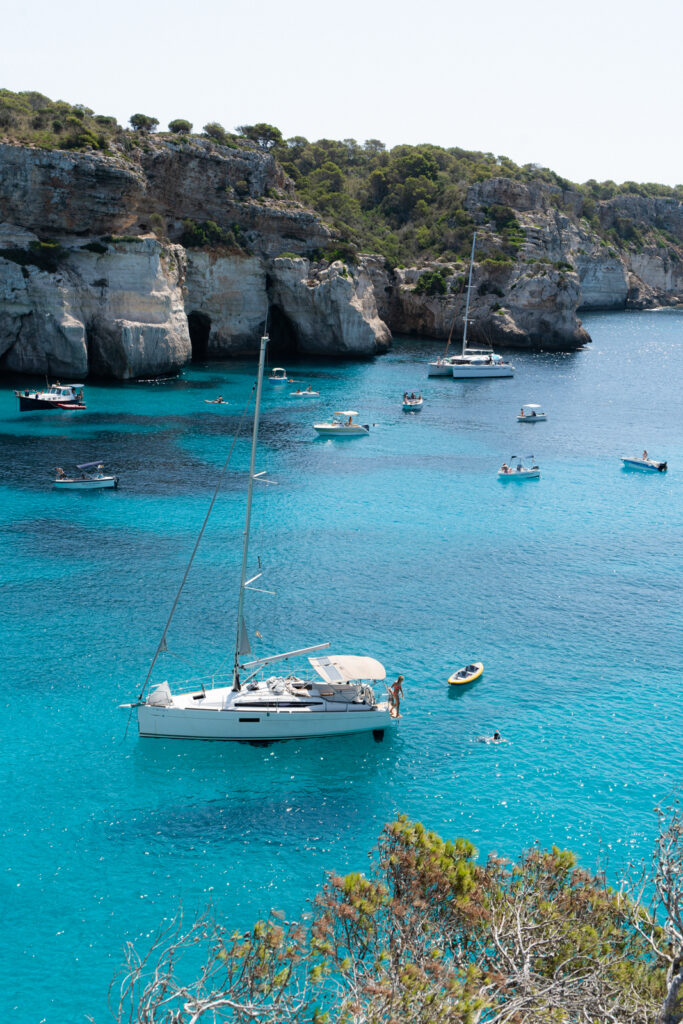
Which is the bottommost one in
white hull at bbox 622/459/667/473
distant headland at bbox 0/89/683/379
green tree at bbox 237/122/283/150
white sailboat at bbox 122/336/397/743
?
white sailboat at bbox 122/336/397/743

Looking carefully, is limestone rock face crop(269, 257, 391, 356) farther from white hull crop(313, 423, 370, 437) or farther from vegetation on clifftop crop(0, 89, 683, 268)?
white hull crop(313, 423, 370, 437)

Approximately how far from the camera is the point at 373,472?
223 feet

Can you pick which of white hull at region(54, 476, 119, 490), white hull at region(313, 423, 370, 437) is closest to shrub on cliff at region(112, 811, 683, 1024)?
white hull at region(54, 476, 119, 490)

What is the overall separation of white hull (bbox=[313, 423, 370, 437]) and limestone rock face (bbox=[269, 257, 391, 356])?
3814 cm

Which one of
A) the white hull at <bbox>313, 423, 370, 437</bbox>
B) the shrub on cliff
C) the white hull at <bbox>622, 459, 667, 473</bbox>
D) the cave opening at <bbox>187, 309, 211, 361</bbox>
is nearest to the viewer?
the shrub on cliff

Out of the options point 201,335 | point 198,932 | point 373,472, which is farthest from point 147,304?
point 198,932

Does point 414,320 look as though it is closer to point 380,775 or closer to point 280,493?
point 280,493

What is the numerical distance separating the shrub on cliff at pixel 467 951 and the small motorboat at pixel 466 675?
16396 millimetres

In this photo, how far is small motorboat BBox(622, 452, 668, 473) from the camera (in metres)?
69.8

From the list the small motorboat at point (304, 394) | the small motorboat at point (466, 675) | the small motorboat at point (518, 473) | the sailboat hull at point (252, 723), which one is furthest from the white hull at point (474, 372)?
the sailboat hull at point (252, 723)

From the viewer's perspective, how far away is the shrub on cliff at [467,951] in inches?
591

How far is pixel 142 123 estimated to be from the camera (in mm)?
108500

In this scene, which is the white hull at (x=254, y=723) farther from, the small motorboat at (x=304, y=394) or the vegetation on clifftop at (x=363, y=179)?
the vegetation on clifftop at (x=363, y=179)

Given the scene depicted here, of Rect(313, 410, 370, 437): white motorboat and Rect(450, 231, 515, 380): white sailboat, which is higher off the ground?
Rect(450, 231, 515, 380): white sailboat
